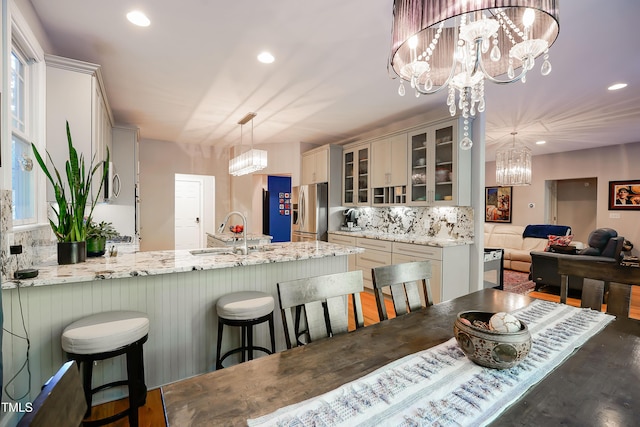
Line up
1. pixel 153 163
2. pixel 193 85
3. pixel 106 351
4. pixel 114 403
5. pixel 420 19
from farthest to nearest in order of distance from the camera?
pixel 153 163 < pixel 193 85 < pixel 114 403 < pixel 106 351 < pixel 420 19

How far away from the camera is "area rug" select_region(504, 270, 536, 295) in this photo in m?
4.90

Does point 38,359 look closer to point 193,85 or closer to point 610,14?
point 193,85

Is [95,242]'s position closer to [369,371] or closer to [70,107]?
[70,107]

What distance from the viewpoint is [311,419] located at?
2.65 feet

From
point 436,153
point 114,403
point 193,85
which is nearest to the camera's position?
point 114,403

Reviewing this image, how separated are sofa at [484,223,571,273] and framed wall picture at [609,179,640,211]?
969 millimetres

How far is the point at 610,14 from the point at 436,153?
2.05 m

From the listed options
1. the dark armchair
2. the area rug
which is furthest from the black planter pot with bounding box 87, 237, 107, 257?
the dark armchair

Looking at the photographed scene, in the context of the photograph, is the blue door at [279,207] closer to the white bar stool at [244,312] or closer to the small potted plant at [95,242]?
the small potted plant at [95,242]

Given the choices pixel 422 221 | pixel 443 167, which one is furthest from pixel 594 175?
pixel 443 167

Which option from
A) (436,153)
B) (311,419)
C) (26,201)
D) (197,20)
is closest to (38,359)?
(26,201)

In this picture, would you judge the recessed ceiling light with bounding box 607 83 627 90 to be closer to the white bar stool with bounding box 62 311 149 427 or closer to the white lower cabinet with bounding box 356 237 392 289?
the white lower cabinet with bounding box 356 237 392 289

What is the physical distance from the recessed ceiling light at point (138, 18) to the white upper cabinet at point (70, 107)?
62 cm

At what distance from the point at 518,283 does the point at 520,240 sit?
198cm
